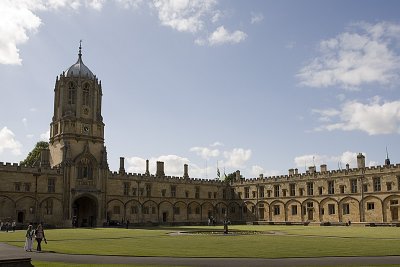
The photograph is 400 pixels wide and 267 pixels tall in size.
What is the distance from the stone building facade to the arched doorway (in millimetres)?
149

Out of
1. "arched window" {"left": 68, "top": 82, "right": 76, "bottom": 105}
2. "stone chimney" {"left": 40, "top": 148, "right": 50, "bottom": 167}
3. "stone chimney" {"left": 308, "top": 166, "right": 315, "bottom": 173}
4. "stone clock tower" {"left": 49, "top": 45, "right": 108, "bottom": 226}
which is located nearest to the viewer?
"stone clock tower" {"left": 49, "top": 45, "right": 108, "bottom": 226}

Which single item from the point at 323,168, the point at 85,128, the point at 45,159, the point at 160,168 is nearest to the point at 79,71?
the point at 85,128

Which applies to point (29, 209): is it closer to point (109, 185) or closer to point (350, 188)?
point (109, 185)

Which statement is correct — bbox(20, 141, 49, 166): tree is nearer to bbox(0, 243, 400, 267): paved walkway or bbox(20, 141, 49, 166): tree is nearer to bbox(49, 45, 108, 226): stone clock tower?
bbox(49, 45, 108, 226): stone clock tower

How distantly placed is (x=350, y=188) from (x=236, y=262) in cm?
5497

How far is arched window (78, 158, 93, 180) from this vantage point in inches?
2579

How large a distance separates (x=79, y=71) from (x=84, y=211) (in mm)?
22008

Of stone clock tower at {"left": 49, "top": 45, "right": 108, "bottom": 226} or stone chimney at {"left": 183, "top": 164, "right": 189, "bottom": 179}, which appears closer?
stone clock tower at {"left": 49, "top": 45, "right": 108, "bottom": 226}

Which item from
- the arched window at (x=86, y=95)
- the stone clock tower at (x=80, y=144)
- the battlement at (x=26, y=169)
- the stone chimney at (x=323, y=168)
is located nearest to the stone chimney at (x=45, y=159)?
the stone clock tower at (x=80, y=144)

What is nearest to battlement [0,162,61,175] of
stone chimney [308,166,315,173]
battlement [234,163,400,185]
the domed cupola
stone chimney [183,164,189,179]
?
the domed cupola

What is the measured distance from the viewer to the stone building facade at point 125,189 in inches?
2424

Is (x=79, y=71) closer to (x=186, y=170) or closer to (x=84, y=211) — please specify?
(x=84, y=211)

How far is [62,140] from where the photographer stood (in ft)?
219

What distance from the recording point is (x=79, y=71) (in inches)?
2803
